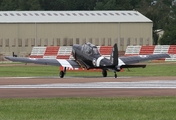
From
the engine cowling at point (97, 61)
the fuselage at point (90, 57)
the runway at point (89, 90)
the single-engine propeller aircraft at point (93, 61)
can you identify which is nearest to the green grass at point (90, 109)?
the runway at point (89, 90)

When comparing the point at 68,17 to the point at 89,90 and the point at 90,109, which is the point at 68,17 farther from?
the point at 90,109

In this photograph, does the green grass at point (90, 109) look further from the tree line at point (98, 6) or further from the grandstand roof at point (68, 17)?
the tree line at point (98, 6)

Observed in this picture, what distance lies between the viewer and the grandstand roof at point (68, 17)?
313 feet

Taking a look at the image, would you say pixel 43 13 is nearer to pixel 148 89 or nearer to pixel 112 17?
pixel 112 17

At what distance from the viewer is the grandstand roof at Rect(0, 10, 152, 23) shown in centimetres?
9550

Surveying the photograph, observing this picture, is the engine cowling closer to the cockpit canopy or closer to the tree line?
the cockpit canopy

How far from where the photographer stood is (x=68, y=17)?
323ft

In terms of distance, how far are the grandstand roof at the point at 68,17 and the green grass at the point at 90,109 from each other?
71.4 metres

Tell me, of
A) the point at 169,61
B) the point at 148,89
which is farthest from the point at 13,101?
the point at 169,61

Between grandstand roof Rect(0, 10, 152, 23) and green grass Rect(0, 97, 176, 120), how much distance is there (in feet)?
234

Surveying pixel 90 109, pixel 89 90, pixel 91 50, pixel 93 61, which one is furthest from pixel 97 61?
pixel 90 109

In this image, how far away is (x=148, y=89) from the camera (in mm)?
28734

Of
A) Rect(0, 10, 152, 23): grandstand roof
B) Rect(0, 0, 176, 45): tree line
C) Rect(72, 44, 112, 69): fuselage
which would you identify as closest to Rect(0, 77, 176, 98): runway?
Rect(72, 44, 112, 69): fuselage

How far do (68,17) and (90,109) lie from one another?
7787 centimetres
